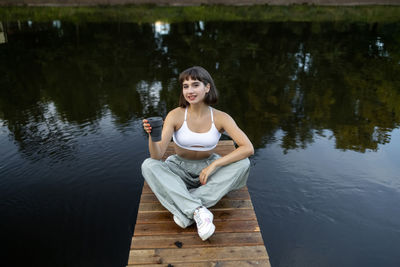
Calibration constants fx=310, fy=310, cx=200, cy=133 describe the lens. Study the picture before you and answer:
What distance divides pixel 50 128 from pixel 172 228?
510 centimetres

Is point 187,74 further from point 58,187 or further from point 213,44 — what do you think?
point 213,44

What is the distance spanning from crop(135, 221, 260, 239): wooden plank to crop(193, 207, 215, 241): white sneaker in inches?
7.0

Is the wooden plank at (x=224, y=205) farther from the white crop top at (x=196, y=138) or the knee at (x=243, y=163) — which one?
the white crop top at (x=196, y=138)

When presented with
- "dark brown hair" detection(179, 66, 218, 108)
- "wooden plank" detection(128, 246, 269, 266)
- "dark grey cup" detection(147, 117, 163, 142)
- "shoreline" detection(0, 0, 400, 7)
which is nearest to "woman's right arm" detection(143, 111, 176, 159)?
"dark grey cup" detection(147, 117, 163, 142)

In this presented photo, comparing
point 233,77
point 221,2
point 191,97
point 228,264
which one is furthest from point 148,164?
point 221,2

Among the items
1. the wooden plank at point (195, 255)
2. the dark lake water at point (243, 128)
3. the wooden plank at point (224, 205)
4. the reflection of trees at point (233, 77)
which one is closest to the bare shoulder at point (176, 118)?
the wooden plank at point (224, 205)

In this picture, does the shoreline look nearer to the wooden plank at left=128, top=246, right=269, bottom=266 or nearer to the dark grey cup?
the dark grey cup

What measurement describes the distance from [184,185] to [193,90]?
103 cm

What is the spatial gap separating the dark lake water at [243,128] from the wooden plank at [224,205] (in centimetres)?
104

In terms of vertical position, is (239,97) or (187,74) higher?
(187,74)

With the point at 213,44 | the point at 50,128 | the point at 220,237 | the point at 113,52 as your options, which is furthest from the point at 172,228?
the point at 213,44

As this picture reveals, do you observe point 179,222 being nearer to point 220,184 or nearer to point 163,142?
point 220,184

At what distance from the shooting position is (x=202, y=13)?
28.8 meters

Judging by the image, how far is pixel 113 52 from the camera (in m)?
15.3
